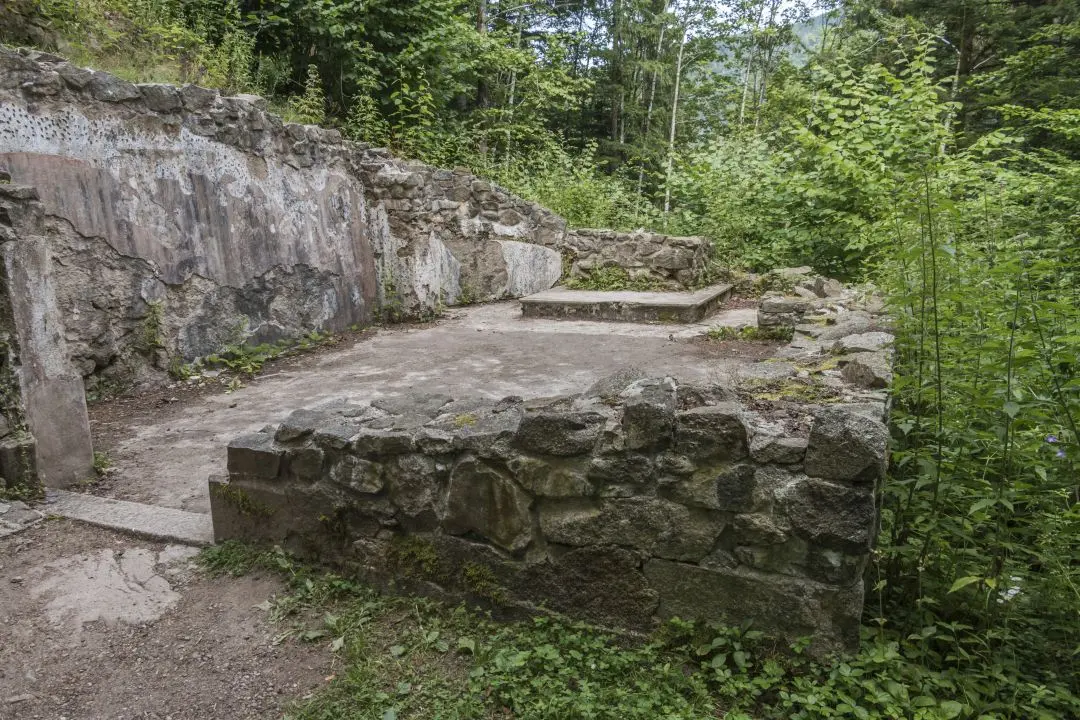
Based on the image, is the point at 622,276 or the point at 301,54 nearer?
the point at 622,276

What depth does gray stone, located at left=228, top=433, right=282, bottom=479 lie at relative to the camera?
2779 millimetres

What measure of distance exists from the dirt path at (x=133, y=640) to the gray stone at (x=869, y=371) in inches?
99.1

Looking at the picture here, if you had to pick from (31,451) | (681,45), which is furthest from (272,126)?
(681,45)

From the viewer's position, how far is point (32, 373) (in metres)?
3.33

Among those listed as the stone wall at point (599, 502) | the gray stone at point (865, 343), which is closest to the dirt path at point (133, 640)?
the stone wall at point (599, 502)

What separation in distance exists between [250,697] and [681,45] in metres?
20.5

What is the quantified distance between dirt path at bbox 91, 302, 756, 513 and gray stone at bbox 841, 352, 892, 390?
675 mm

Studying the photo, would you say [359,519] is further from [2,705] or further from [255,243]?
[255,243]

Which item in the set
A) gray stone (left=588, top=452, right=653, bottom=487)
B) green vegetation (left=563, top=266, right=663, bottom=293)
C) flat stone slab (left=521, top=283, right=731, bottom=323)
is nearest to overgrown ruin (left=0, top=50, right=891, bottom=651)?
gray stone (left=588, top=452, right=653, bottom=487)

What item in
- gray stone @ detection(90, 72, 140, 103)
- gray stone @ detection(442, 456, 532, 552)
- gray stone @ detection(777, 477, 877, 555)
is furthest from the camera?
gray stone @ detection(90, 72, 140, 103)

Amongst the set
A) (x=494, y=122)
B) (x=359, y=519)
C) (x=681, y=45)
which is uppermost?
(x=681, y=45)

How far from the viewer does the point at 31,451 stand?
3264 mm

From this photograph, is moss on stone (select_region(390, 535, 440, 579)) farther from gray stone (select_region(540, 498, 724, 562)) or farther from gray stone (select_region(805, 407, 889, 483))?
gray stone (select_region(805, 407, 889, 483))

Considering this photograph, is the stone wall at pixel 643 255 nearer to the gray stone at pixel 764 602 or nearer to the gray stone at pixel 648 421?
the gray stone at pixel 648 421
